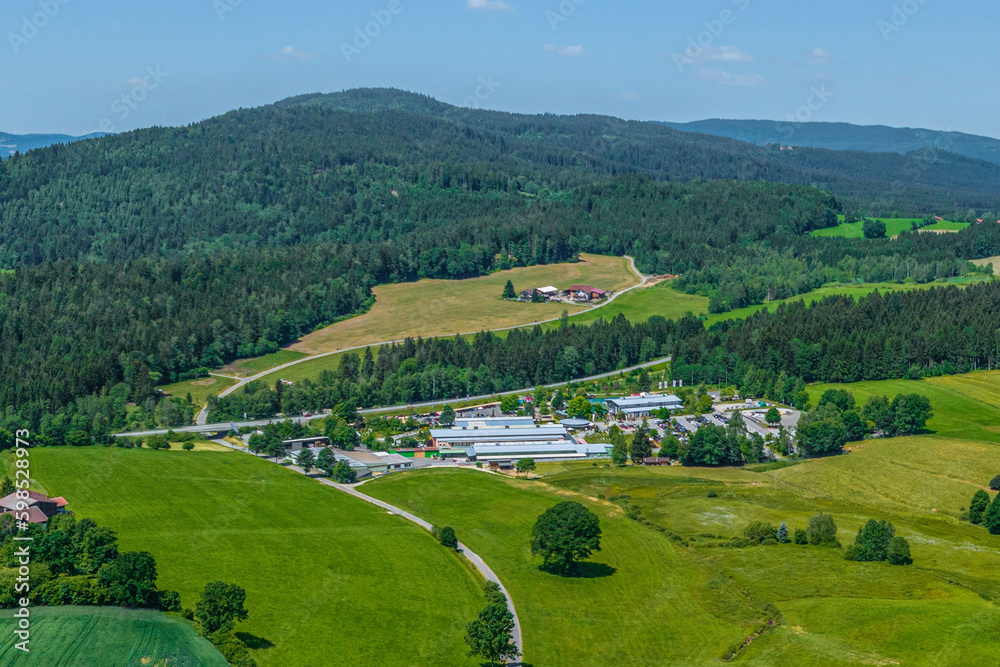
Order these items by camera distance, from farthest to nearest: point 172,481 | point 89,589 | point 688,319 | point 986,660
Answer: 1. point 688,319
2. point 172,481
3. point 89,589
4. point 986,660

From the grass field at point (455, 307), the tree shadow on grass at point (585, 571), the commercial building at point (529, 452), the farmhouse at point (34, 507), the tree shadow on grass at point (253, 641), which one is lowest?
the commercial building at point (529, 452)

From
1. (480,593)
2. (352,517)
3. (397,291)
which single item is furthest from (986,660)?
(397,291)

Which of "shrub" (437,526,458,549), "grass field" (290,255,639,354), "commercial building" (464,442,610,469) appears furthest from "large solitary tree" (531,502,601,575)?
"grass field" (290,255,639,354)

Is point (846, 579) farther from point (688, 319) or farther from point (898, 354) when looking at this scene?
point (688, 319)

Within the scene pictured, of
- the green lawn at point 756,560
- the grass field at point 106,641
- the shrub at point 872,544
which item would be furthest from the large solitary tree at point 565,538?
the grass field at point 106,641

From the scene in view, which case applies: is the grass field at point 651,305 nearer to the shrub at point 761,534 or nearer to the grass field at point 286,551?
the grass field at point 286,551

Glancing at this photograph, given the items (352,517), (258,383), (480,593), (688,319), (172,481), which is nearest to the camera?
(480,593)

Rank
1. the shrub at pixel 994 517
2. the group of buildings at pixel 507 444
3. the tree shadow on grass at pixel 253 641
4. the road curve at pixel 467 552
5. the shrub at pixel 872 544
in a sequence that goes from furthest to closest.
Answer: the group of buildings at pixel 507 444, the shrub at pixel 994 517, the shrub at pixel 872 544, the road curve at pixel 467 552, the tree shadow on grass at pixel 253 641

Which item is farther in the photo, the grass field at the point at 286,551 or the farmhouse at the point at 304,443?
the farmhouse at the point at 304,443

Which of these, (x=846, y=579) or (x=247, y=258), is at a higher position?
(x=247, y=258)
